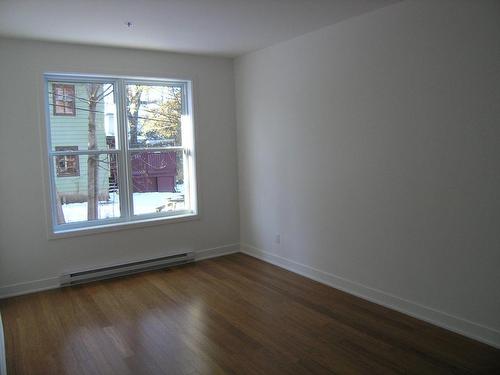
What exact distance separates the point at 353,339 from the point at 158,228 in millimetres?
2742

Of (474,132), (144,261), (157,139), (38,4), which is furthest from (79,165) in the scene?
(474,132)

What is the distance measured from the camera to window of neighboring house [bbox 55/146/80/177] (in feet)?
14.4

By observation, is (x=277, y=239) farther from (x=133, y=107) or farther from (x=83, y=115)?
(x=83, y=115)

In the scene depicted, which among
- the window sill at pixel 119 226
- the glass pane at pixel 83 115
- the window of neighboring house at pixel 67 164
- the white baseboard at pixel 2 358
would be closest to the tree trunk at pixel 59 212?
the window sill at pixel 119 226

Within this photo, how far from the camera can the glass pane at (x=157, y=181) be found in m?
4.89

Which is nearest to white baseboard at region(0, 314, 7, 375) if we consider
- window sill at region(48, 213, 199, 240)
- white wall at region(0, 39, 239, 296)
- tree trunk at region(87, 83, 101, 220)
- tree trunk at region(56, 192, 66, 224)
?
white wall at region(0, 39, 239, 296)

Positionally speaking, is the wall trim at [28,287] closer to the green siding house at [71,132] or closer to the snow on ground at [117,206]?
the snow on ground at [117,206]

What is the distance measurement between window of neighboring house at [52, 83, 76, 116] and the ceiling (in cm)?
54

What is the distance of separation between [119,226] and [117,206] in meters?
0.26

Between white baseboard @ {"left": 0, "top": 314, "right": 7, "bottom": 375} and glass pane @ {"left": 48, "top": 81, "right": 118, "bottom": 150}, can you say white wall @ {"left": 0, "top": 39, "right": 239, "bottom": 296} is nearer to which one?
glass pane @ {"left": 48, "top": 81, "right": 118, "bottom": 150}

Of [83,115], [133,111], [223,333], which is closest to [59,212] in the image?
[83,115]

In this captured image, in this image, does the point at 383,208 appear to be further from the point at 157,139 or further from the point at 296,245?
the point at 157,139

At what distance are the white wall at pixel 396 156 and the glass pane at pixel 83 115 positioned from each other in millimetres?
1786

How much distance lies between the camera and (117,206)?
4770 mm
